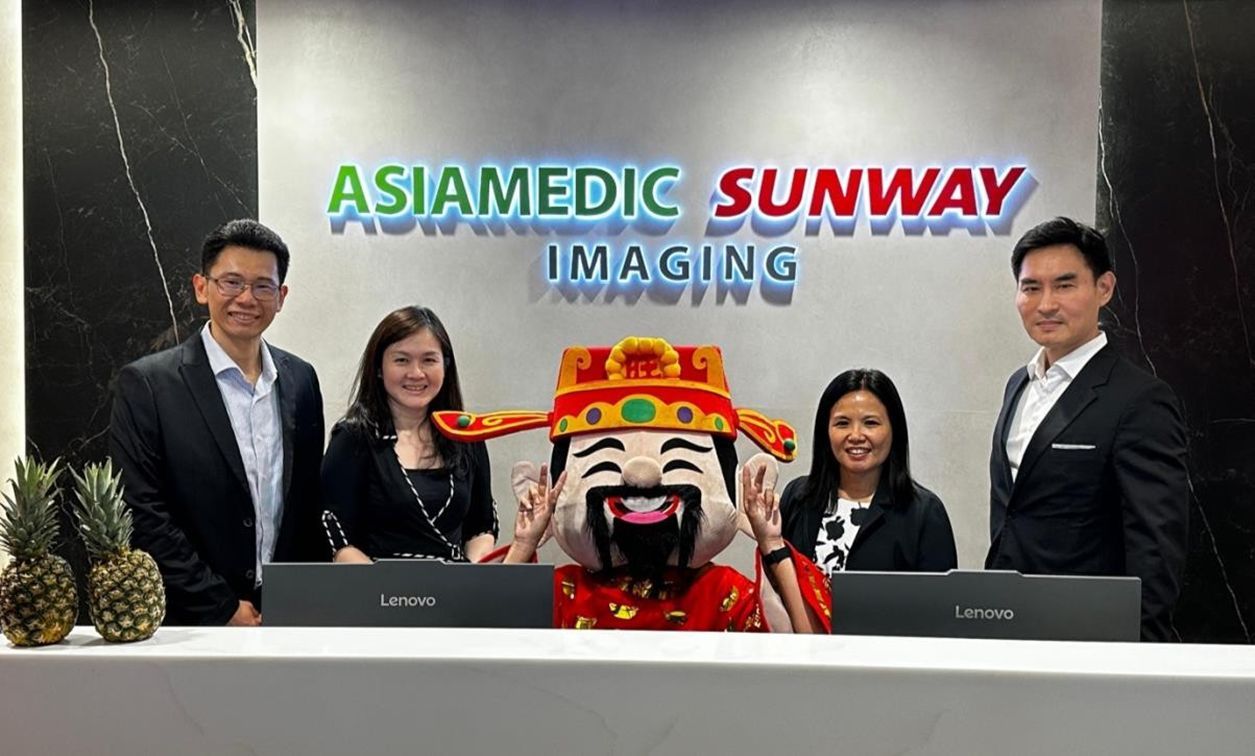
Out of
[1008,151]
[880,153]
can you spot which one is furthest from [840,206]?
[1008,151]

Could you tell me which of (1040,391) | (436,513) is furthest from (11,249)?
(1040,391)

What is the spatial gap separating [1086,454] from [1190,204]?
5.30ft

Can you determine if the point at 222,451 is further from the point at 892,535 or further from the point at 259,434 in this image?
the point at 892,535

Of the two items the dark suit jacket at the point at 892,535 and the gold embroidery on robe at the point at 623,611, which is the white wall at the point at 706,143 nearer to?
the dark suit jacket at the point at 892,535

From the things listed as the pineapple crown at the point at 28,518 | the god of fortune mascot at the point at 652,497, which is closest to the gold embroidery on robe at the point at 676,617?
the god of fortune mascot at the point at 652,497

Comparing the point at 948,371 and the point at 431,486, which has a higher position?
the point at 948,371

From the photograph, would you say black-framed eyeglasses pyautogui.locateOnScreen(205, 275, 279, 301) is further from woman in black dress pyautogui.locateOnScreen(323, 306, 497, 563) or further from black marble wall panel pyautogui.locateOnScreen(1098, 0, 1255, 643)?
black marble wall panel pyautogui.locateOnScreen(1098, 0, 1255, 643)

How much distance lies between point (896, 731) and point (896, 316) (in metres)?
2.83

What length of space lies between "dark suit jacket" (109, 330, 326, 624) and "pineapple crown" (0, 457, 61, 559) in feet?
4.57

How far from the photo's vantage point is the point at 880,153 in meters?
3.86

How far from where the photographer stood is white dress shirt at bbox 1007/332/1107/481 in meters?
2.88

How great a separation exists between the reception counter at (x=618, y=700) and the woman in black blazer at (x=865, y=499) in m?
1.27

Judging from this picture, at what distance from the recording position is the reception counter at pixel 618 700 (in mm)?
1204

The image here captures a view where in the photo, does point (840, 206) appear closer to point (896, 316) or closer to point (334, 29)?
→ point (896, 316)
